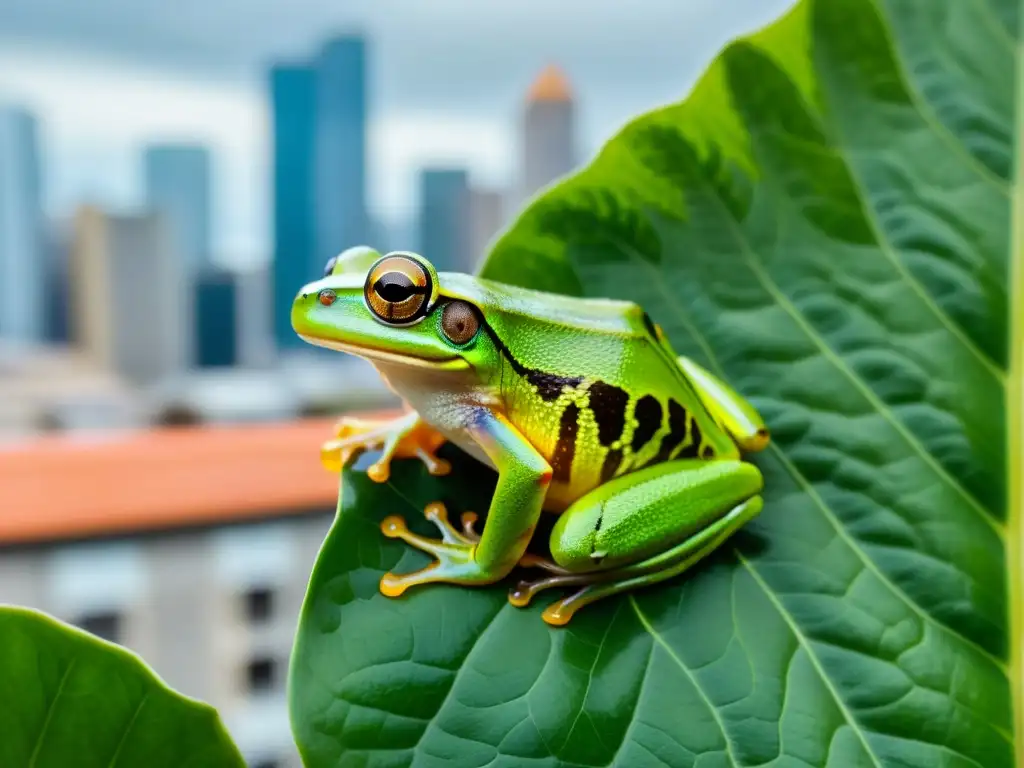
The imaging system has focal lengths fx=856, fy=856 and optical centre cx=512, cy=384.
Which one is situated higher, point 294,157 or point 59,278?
point 294,157

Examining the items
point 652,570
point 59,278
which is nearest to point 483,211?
point 652,570

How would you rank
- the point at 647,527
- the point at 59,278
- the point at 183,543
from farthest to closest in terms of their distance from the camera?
the point at 59,278 < the point at 183,543 < the point at 647,527

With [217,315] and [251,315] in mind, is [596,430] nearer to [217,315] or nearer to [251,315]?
[217,315]

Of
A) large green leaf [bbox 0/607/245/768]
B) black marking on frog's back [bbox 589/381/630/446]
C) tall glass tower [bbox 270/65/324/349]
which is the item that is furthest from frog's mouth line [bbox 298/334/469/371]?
tall glass tower [bbox 270/65/324/349]

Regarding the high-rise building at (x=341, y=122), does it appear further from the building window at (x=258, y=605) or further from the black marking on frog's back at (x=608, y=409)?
the black marking on frog's back at (x=608, y=409)

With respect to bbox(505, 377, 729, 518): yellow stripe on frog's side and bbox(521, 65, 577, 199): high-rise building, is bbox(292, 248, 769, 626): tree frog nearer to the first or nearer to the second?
bbox(505, 377, 729, 518): yellow stripe on frog's side

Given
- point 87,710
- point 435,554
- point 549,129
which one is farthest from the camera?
point 549,129

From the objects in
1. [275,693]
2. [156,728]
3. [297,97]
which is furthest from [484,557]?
[297,97]
